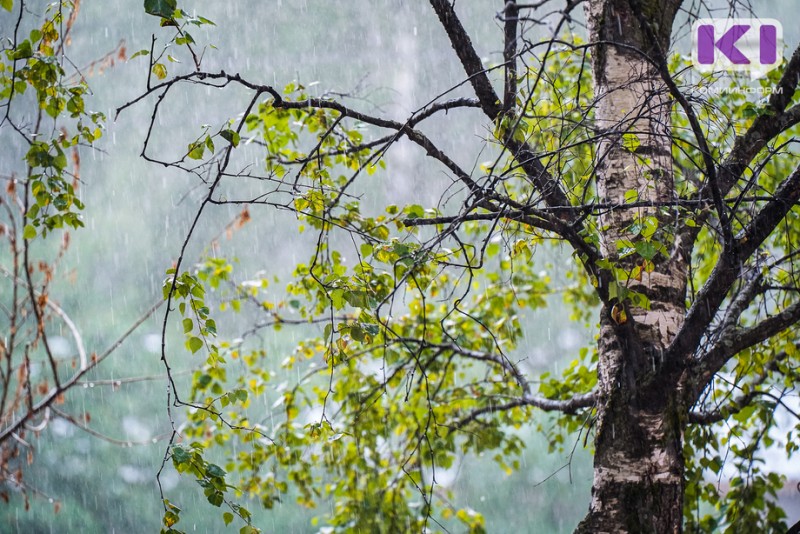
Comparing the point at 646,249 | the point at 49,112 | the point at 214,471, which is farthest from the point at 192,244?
the point at 646,249

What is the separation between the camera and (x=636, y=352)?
4.53ft

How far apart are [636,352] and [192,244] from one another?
759 centimetres

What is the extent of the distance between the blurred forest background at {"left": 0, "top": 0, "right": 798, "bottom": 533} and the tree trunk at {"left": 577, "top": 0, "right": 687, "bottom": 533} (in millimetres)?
5512

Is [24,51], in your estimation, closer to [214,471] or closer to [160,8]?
[160,8]

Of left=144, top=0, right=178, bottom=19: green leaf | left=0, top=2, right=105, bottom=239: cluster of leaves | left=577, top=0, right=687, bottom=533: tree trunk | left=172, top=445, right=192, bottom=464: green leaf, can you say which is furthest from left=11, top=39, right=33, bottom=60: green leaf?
left=577, top=0, right=687, bottom=533: tree trunk

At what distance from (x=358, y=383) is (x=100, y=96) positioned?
7428 millimetres

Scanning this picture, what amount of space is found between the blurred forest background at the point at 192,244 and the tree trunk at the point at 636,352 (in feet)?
→ 18.1

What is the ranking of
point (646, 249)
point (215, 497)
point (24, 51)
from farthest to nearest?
point (24, 51), point (215, 497), point (646, 249)

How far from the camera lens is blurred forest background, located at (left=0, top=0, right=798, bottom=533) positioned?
24.4 feet

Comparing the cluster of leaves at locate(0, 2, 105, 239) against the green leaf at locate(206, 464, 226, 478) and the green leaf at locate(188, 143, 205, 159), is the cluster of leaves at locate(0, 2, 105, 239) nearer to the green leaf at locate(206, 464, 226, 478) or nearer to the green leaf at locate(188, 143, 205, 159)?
the green leaf at locate(188, 143, 205, 159)

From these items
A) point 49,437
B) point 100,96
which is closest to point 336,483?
point 49,437

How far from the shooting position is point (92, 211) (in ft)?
27.8

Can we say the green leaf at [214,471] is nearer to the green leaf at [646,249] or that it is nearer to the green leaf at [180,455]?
the green leaf at [180,455]

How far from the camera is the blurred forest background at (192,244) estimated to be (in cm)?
743
